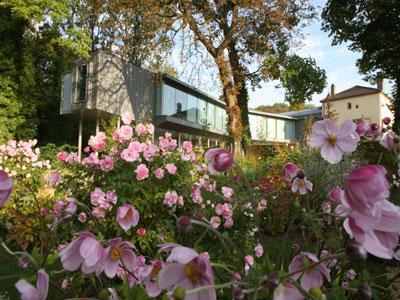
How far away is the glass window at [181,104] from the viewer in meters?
23.6

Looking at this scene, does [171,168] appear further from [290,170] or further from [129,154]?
[290,170]

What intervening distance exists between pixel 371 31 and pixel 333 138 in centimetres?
1916

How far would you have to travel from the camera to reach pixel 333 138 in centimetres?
128

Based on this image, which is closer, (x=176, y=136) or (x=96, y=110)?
(x=96, y=110)

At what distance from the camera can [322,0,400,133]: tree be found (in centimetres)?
1717

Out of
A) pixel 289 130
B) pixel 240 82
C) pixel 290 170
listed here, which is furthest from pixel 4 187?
pixel 289 130

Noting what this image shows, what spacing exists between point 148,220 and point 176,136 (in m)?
21.8

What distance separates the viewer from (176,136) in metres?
25.2

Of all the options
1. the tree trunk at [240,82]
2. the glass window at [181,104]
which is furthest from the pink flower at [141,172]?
the glass window at [181,104]

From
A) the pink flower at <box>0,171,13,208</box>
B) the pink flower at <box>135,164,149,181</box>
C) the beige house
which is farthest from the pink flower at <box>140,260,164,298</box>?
the beige house

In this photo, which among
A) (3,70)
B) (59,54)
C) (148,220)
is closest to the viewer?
(148,220)

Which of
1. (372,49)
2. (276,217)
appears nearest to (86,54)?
(372,49)

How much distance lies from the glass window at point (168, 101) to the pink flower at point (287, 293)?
21722 mm

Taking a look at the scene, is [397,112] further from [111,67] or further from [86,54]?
[86,54]
